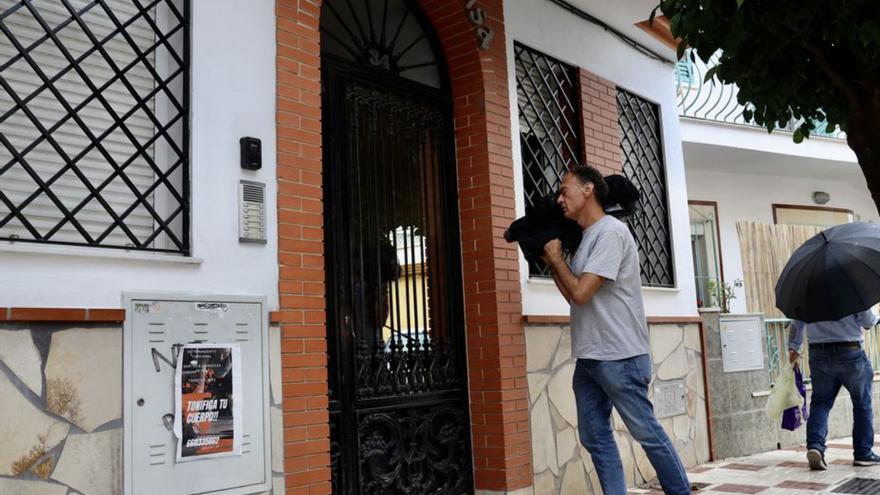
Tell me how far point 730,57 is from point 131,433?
143 inches

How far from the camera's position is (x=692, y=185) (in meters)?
13.1

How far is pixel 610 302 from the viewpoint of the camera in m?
4.47

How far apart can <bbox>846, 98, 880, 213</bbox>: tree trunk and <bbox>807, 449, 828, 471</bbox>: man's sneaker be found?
3567 mm

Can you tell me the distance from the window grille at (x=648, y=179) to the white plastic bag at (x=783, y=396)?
137cm

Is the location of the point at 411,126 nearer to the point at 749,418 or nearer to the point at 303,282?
the point at 303,282

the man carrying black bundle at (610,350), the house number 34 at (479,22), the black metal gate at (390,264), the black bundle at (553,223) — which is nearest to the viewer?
the man carrying black bundle at (610,350)

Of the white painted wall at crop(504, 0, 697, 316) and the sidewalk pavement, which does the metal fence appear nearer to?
the sidewalk pavement

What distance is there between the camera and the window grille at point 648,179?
7.78m

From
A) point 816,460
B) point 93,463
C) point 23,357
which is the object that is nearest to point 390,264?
point 93,463

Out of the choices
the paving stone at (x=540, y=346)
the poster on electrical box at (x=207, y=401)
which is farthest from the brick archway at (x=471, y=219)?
the poster on electrical box at (x=207, y=401)

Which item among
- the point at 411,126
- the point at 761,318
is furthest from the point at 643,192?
the point at 411,126

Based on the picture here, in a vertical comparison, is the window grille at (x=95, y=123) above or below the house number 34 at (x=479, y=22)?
below

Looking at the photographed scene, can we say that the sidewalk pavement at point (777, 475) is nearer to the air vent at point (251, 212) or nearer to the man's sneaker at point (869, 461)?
the man's sneaker at point (869, 461)

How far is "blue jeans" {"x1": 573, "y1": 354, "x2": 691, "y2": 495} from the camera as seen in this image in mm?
4266
